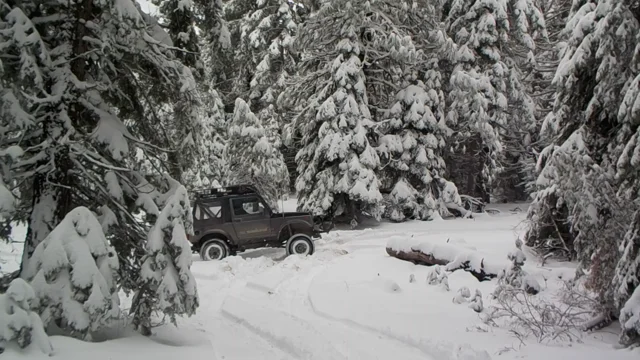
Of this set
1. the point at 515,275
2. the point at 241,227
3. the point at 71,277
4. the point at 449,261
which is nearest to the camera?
the point at 71,277

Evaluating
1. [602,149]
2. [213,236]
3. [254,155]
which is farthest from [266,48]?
[602,149]

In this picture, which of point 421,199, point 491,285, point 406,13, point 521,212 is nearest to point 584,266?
point 491,285

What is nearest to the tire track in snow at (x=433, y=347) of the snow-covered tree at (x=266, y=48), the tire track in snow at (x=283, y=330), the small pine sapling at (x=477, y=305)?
the tire track in snow at (x=283, y=330)

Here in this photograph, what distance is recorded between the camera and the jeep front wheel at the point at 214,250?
13.6 m

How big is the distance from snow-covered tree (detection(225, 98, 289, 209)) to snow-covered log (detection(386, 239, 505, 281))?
1015cm

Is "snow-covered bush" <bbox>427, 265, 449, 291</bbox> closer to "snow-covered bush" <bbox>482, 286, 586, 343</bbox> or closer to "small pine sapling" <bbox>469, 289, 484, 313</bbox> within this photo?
"small pine sapling" <bbox>469, 289, 484, 313</bbox>

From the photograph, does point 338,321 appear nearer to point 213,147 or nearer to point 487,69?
point 487,69

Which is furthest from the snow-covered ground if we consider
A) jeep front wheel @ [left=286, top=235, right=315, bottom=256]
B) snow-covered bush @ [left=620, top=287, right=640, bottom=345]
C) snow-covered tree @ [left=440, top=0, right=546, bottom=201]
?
snow-covered tree @ [left=440, top=0, right=546, bottom=201]

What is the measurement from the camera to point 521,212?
23125mm

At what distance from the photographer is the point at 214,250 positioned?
13.7 metres

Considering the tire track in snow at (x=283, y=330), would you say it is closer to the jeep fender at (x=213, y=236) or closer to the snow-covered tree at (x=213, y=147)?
the jeep fender at (x=213, y=236)

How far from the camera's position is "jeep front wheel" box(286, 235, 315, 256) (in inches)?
536

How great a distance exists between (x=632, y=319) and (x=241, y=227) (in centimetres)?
1034

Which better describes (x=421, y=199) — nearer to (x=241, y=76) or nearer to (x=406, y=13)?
(x=406, y=13)
